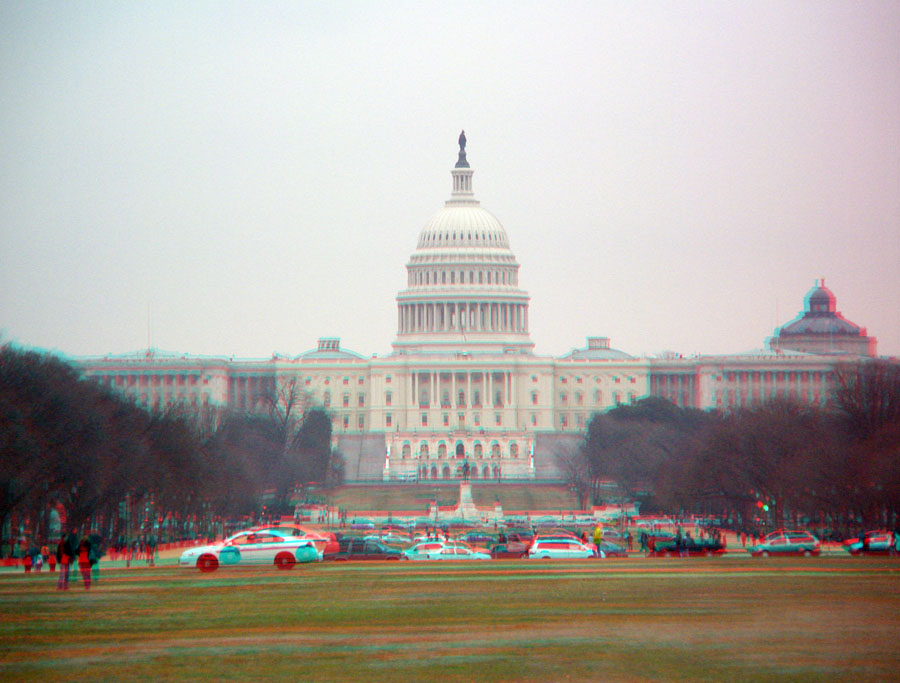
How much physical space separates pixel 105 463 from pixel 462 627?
139ft

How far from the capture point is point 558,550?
66000 millimetres

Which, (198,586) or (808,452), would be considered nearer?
(198,586)

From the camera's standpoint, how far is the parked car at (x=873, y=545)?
63.6 meters

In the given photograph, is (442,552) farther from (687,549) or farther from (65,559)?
(65,559)

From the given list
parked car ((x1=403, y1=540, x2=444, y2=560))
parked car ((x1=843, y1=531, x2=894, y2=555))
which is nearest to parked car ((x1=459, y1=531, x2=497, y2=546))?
parked car ((x1=403, y1=540, x2=444, y2=560))

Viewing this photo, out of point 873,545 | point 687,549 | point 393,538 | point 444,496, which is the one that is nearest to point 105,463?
point 393,538

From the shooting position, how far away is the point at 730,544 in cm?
7862

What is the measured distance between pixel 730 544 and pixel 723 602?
37885 mm

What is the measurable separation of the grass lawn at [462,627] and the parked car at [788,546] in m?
13.1

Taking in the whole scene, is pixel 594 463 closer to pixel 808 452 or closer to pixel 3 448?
pixel 808 452

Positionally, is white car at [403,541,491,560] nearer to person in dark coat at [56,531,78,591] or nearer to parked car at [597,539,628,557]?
parked car at [597,539,628,557]

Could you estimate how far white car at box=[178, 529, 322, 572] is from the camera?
2237 inches

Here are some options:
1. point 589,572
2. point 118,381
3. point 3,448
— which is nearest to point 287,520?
point 3,448

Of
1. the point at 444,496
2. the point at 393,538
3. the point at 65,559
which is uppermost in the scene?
the point at 444,496
